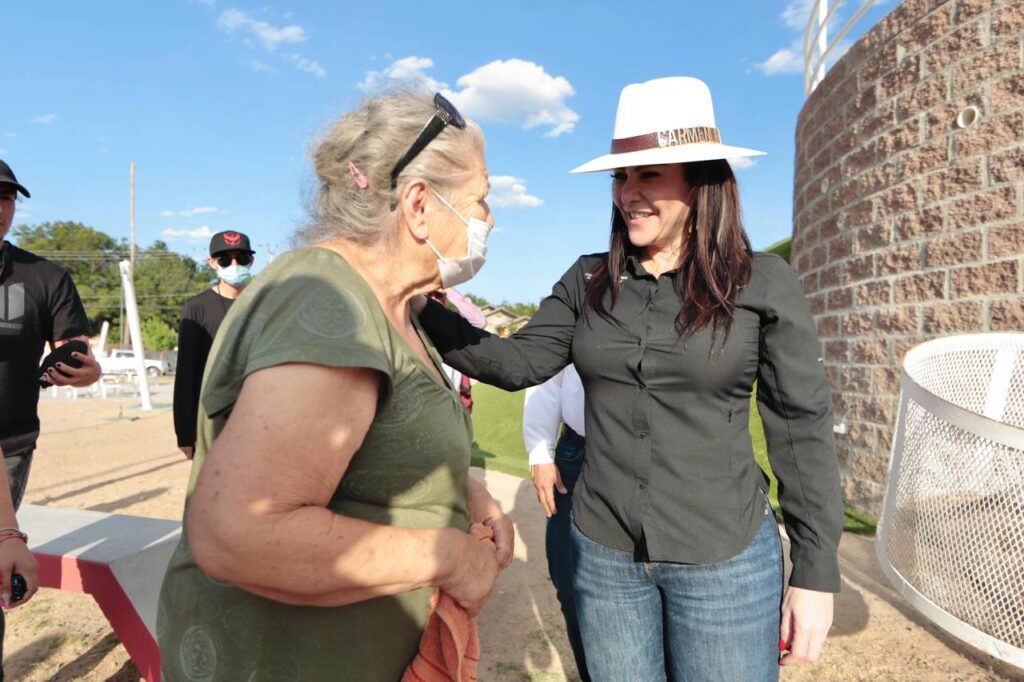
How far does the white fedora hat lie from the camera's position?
1.75m

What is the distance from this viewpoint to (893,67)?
5023 millimetres

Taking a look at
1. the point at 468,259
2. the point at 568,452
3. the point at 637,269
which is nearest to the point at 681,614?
the point at 637,269

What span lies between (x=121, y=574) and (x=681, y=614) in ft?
8.07

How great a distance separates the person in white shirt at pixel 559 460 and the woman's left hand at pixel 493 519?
1.03 metres

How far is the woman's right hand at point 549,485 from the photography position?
8.87 ft

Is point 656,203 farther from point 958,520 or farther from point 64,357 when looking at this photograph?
point 64,357

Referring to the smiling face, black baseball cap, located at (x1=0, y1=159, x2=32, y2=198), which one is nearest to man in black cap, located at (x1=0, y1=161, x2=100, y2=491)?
black baseball cap, located at (x1=0, y1=159, x2=32, y2=198)

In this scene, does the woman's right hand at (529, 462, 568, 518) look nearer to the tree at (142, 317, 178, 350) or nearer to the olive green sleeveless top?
the olive green sleeveless top

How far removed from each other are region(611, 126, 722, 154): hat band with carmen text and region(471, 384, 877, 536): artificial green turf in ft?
15.8

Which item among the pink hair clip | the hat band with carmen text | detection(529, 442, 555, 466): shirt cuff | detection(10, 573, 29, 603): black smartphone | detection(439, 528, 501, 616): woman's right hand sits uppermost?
the hat band with carmen text

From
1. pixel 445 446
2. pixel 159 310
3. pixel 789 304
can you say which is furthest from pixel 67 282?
pixel 159 310

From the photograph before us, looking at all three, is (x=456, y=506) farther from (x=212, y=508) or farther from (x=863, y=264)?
(x=863, y=264)

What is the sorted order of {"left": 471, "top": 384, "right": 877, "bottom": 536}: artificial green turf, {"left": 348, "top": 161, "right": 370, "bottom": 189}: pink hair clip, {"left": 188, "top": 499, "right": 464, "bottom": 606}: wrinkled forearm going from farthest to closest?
1. {"left": 471, "top": 384, "right": 877, "bottom": 536}: artificial green turf
2. {"left": 348, "top": 161, "right": 370, "bottom": 189}: pink hair clip
3. {"left": 188, "top": 499, "right": 464, "bottom": 606}: wrinkled forearm

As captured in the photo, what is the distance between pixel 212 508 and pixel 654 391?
1.10 metres
